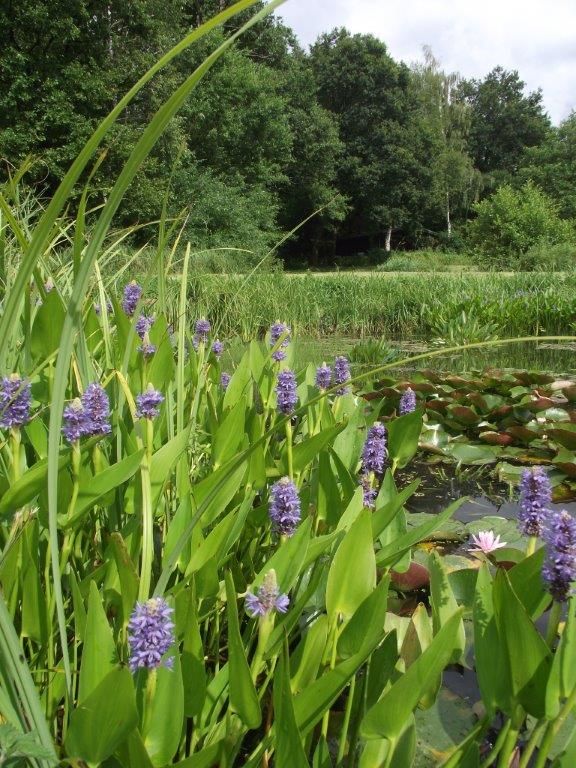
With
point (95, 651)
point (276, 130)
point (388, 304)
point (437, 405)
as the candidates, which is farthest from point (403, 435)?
point (276, 130)

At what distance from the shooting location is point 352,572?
88 cm

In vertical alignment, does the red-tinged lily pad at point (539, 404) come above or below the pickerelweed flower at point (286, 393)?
below

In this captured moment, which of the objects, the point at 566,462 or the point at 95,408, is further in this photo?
the point at 566,462

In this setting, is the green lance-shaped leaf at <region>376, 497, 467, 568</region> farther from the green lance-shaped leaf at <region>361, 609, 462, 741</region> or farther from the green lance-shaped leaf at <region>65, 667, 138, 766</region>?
the green lance-shaped leaf at <region>65, 667, 138, 766</region>

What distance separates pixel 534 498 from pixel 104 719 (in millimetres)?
633

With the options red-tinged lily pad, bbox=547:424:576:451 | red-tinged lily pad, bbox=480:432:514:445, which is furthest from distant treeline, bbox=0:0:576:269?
red-tinged lily pad, bbox=547:424:576:451

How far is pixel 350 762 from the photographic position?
0.89 meters

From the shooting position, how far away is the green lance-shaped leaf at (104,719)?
0.60m

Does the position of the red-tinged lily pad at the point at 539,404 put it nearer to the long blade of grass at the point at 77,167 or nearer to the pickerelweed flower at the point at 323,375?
the pickerelweed flower at the point at 323,375

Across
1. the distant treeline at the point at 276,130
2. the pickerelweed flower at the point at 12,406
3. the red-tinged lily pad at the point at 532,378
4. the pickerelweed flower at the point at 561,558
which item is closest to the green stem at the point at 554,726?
the pickerelweed flower at the point at 561,558

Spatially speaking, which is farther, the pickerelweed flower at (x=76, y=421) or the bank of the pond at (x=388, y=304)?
the bank of the pond at (x=388, y=304)

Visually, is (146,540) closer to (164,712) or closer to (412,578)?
(164,712)

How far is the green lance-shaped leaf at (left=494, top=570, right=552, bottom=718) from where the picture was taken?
2.29 feet

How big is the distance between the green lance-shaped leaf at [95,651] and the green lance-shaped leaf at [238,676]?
0.14 m
